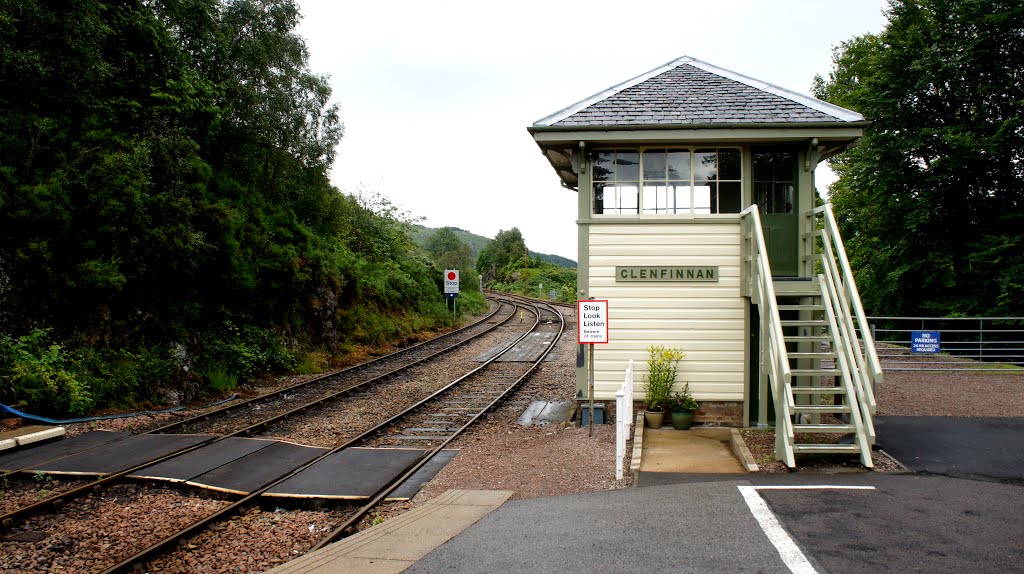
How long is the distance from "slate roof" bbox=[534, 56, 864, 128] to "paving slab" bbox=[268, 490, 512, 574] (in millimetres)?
5750

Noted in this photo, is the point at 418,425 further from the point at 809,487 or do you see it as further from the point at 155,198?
the point at 155,198

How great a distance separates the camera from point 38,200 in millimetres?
10102

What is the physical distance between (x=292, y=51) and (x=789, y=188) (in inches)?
615

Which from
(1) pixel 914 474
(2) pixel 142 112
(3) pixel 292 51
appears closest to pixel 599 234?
(1) pixel 914 474

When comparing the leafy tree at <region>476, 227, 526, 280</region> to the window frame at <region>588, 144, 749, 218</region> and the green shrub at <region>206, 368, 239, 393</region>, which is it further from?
the window frame at <region>588, 144, 749, 218</region>

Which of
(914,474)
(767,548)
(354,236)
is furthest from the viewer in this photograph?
(354,236)

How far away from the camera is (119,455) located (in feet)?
25.4

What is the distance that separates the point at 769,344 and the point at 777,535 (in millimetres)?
3319

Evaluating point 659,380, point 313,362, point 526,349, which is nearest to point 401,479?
point 659,380

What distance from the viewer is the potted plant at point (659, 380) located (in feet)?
29.4

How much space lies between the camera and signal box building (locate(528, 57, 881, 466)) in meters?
9.09

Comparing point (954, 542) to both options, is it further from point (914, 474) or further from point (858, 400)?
point (858, 400)

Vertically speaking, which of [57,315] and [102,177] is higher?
[102,177]

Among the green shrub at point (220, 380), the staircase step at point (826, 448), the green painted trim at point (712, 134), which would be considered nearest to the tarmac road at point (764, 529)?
the staircase step at point (826, 448)
